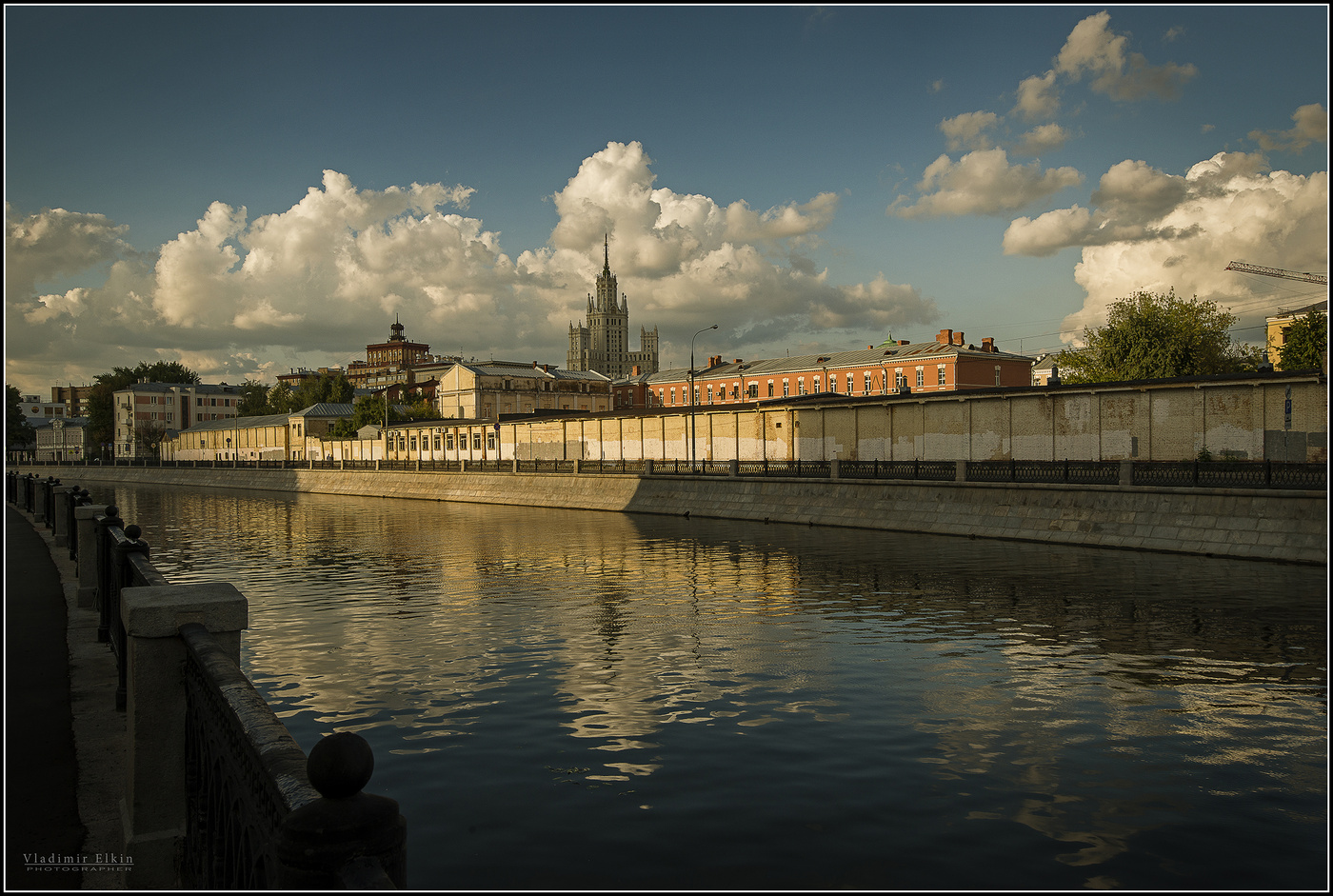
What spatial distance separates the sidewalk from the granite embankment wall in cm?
2738

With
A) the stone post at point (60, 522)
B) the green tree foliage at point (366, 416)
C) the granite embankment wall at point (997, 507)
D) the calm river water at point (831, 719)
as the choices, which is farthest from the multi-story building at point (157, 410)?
the calm river water at point (831, 719)

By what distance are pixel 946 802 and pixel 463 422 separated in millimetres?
75326

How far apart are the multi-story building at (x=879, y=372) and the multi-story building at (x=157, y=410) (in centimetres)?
10100

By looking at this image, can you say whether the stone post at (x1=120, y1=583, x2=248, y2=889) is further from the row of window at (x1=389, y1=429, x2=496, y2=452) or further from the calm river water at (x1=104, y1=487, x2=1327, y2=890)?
the row of window at (x1=389, y1=429, x2=496, y2=452)

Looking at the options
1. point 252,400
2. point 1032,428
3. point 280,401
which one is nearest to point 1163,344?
point 1032,428

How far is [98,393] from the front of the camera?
176000 mm

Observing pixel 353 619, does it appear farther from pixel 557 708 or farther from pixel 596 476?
pixel 596 476

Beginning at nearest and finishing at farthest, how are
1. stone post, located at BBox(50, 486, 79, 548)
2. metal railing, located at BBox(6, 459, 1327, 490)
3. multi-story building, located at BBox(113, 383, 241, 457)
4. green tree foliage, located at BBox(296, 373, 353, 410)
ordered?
stone post, located at BBox(50, 486, 79, 548)
metal railing, located at BBox(6, 459, 1327, 490)
green tree foliage, located at BBox(296, 373, 353, 410)
multi-story building, located at BBox(113, 383, 241, 457)

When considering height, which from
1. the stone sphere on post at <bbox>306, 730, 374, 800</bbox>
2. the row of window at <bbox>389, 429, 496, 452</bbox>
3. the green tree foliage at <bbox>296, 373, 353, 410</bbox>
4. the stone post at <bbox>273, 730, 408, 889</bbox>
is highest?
the green tree foliage at <bbox>296, 373, 353, 410</bbox>

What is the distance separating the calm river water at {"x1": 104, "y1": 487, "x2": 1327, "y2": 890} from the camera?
7660mm

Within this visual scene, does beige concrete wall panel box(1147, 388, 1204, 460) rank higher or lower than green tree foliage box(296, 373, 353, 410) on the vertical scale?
lower

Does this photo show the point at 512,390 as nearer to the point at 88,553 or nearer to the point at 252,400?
the point at 252,400

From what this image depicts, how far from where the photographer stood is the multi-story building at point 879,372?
10506 centimetres

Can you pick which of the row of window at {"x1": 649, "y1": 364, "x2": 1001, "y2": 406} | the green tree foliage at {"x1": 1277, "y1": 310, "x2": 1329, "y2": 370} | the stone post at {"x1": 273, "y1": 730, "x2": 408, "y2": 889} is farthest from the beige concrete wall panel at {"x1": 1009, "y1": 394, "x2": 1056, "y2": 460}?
the row of window at {"x1": 649, "y1": 364, "x2": 1001, "y2": 406}
